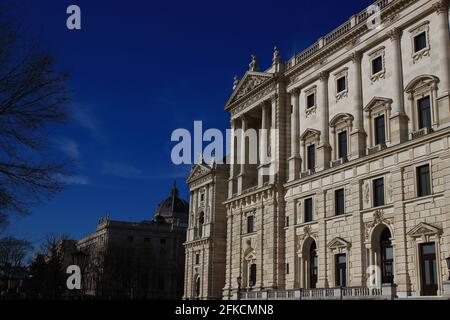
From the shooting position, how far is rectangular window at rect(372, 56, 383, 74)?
41912 millimetres

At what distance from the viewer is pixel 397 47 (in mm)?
40062

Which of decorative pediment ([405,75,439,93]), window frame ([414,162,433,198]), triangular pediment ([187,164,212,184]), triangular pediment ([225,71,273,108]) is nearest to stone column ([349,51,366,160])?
decorative pediment ([405,75,439,93])

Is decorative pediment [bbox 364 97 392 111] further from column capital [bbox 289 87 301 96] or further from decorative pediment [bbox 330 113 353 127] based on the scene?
column capital [bbox 289 87 301 96]

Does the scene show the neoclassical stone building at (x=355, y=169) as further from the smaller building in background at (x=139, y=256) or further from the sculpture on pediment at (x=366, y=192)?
the smaller building in background at (x=139, y=256)

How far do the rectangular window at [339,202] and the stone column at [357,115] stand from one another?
3.01 m

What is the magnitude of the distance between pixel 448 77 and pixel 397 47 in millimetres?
5962

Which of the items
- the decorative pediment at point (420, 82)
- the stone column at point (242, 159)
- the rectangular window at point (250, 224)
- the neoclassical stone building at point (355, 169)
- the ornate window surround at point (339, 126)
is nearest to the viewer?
the neoclassical stone building at point (355, 169)

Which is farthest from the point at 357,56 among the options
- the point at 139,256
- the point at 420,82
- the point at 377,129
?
the point at 139,256

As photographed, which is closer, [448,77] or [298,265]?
[448,77]

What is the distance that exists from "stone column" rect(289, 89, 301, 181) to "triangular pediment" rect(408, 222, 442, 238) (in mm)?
15690

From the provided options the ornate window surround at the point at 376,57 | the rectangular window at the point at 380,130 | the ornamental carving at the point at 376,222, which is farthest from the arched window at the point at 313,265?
the ornate window surround at the point at 376,57

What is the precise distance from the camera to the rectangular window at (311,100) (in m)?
49.8
